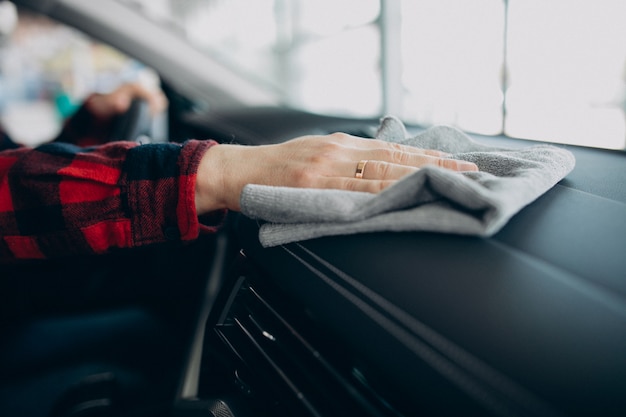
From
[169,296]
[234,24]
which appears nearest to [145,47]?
[169,296]

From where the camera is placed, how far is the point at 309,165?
0.54 m

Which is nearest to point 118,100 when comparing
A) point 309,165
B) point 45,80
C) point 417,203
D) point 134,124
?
point 134,124

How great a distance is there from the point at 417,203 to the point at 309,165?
0.50 feet

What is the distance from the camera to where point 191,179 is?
1.89 feet

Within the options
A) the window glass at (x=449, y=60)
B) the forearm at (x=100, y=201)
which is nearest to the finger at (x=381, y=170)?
the forearm at (x=100, y=201)

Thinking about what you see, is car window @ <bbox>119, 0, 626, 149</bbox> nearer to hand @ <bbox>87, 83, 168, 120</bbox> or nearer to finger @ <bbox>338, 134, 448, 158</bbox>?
finger @ <bbox>338, 134, 448, 158</bbox>

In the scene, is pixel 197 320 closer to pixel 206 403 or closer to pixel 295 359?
pixel 206 403


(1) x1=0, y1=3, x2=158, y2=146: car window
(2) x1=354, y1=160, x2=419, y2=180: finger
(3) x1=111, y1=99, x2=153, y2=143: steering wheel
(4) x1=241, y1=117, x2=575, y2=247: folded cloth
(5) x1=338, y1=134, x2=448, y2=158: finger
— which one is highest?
(1) x1=0, y1=3, x2=158, y2=146: car window

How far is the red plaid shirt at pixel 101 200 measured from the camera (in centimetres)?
59

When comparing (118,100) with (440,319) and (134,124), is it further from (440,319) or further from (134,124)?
(440,319)

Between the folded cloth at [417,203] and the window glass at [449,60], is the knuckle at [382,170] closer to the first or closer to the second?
the folded cloth at [417,203]

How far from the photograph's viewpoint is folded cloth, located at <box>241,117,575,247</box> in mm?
398

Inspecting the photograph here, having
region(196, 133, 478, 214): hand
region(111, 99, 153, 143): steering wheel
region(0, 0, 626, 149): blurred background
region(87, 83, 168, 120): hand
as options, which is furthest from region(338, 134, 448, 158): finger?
region(87, 83, 168, 120): hand

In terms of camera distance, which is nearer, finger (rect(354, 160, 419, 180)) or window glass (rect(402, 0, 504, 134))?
finger (rect(354, 160, 419, 180))
